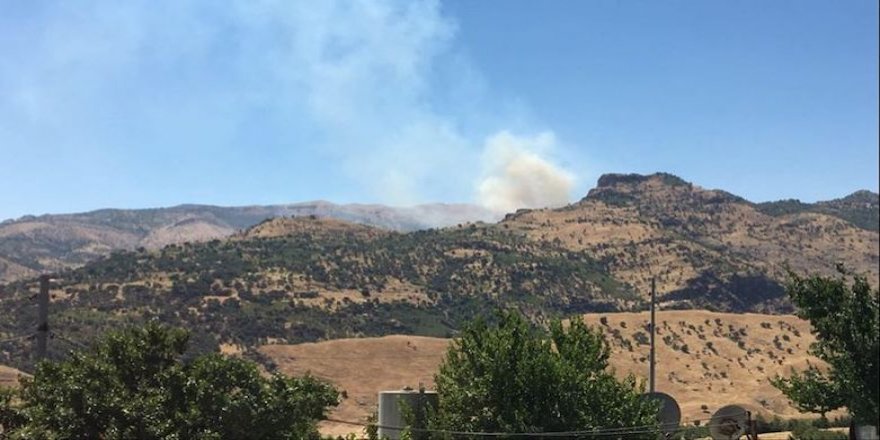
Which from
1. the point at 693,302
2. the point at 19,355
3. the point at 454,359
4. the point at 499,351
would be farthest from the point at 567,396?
the point at 693,302

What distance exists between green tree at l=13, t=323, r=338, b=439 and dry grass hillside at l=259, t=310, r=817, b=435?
→ 6417 cm

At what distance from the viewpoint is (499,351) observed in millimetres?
32094

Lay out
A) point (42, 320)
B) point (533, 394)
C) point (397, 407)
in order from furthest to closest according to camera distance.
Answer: point (397, 407), point (42, 320), point (533, 394)

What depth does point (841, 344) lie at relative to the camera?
2564 cm

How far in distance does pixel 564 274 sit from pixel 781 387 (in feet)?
535

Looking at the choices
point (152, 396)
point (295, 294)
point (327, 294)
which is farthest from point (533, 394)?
point (327, 294)

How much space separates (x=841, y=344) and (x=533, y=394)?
11.1 metres

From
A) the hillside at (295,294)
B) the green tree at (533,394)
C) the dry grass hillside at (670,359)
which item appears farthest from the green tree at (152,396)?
the hillside at (295,294)

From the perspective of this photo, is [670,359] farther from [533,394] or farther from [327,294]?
[533,394]

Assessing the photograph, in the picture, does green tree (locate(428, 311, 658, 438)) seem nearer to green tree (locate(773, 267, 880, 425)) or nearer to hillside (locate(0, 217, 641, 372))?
green tree (locate(773, 267, 880, 425))

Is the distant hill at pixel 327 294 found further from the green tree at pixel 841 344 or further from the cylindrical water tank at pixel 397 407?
the green tree at pixel 841 344

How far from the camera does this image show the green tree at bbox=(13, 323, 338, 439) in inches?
1300

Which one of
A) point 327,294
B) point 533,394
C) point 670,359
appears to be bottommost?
point 670,359

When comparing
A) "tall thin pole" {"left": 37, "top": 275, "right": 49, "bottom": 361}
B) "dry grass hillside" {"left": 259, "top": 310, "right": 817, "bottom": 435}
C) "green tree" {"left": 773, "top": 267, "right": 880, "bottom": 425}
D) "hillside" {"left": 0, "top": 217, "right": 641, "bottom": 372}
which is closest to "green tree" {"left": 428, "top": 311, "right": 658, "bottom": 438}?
"green tree" {"left": 773, "top": 267, "right": 880, "bottom": 425}
